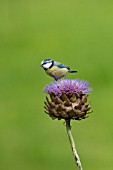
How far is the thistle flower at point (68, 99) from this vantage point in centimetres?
228

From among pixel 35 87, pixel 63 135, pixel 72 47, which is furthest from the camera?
pixel 72 47

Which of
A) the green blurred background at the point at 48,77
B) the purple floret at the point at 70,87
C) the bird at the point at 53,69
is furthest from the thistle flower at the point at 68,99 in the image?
the green blurred background at the point at 48,77

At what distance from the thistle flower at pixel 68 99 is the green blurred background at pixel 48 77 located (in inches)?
115

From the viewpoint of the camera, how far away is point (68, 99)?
232 centimetres

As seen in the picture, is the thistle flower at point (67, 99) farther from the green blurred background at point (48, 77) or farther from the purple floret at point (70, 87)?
the green blurred background at point (48, 77)

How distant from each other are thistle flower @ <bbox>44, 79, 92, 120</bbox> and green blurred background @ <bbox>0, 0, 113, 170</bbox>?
291cm

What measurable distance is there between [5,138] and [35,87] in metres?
1.69

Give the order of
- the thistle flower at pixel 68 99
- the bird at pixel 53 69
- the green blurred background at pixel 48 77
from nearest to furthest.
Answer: the thistle flower at pixel 68 99, the bird at pixel 53 69, the green blurred background at pixel 48 77

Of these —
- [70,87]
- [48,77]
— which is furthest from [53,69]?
[48,77]

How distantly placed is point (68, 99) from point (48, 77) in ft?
17.4

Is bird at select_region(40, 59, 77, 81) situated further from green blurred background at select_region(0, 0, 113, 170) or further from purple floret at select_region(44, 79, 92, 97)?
green blurred background at select_region(0, 0, 113, 170)

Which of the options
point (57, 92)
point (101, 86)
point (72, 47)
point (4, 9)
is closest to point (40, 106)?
point (101, 86)

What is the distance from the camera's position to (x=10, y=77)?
316 inches

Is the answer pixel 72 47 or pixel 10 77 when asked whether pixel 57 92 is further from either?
pixel 72 47
